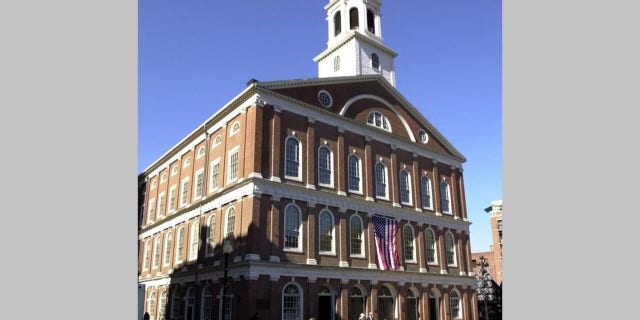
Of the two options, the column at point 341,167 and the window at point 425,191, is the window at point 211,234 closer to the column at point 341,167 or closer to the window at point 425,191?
the column at point 341,167

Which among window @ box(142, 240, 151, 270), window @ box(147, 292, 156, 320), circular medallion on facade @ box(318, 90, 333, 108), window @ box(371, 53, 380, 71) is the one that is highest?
window @ box(371, 53, 380, 71)

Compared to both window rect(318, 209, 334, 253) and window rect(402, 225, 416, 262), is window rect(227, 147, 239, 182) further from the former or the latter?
window rect(402, 225, 416, 262)

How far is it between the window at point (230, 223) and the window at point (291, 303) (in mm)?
4499

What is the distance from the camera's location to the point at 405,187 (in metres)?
35.8

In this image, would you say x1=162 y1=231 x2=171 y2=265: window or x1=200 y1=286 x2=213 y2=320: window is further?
x1=162 y1=231 x2=171 y2=265: window

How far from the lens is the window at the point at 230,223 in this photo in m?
27.6

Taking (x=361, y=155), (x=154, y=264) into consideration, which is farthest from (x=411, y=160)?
(x=154, y=264)

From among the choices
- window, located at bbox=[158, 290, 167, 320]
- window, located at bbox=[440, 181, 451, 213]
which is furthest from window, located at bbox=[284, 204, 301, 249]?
window, located at bbox=[440, 181, 451, 213]

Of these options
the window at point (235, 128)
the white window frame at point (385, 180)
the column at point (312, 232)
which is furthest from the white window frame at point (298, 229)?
the white window frame at point (385, 180)

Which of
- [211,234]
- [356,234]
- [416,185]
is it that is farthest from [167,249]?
[416,185]

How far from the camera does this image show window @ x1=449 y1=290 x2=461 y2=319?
35.9m

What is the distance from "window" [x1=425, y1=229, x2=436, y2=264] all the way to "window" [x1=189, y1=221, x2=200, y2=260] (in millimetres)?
16524

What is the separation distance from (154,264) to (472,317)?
25.9 metres

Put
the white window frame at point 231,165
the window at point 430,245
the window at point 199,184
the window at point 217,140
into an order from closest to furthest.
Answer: the white window frame at point 231,165
the window at point 217,140
the window at point 199,184
the window at point 430,245
